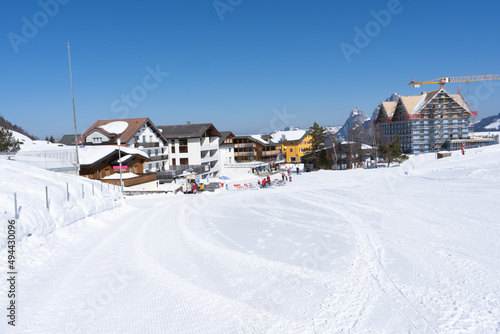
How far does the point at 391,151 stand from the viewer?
49906 millimetres

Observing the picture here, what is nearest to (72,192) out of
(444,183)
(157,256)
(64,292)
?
(157,256)

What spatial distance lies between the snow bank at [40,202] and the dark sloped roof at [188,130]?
40.8 meters

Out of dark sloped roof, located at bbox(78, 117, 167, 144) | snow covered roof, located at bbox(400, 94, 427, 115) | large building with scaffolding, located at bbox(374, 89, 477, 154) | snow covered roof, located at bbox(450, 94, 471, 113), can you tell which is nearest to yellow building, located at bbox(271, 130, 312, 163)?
snow covered roof, located at bbox(400, 94, 427, 115)

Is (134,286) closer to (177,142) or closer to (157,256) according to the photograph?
(157,256)

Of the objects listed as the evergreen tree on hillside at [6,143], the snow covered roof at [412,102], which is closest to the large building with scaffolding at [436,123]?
the snow covered roof at [412,102]

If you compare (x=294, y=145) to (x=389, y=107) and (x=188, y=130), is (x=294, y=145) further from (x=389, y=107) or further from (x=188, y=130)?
(x=188, y=130)

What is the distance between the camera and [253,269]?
846cm

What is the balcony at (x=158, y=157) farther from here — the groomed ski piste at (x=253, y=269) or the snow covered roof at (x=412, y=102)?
the snow covered roof at (x=412, y=102)

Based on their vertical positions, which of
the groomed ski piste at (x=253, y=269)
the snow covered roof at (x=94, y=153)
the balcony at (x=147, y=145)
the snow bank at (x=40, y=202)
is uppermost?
the balcony at (x=147, y=145)

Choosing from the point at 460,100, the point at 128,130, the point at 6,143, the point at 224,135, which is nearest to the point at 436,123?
the point at 460,100

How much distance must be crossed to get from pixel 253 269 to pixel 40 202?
818 cm

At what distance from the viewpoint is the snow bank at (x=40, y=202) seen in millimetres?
9758

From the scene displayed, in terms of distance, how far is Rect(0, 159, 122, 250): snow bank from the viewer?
9758mm

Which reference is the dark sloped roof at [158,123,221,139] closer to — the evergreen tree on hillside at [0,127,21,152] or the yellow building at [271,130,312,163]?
the evergreen tree on hillside at [0,127,21,152]
